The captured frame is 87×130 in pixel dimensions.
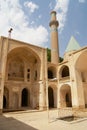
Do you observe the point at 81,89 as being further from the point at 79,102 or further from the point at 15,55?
the point at 15,55

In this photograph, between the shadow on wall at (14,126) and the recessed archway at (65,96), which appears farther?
the recessed archway at (65,96)

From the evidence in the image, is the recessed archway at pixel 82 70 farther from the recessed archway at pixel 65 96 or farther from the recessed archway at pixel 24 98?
the recessed archway at pixel 24 98

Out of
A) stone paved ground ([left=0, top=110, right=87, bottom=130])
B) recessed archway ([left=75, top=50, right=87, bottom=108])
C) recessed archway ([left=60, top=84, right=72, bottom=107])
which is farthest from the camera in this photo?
recessed archway ([left=60, top=84, right=72, bottom=107])

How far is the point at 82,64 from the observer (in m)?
20.5

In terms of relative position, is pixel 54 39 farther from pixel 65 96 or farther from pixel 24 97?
pixel 24 97

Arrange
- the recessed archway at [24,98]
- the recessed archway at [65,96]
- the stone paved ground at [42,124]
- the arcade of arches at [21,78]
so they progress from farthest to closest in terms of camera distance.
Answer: the recessed archway at [24,98], the recessed archway at [65,96], the arcade of arches at [21,78], the stone paved ground at [42,124]

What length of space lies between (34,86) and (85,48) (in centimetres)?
996

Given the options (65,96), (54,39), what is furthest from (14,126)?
(54,39)

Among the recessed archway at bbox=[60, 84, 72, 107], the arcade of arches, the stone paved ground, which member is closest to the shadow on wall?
the stone paved ground

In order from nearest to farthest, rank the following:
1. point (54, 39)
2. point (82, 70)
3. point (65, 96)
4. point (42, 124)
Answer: point (42, 124) < point (82, 70) < point (65, 96) < point (54, 39)

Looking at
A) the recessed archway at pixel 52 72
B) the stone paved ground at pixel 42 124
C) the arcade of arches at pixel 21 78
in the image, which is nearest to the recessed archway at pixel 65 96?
the recessed archway at pixel 52 72

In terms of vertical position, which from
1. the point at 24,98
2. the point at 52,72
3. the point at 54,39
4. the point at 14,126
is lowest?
the point at 14,126

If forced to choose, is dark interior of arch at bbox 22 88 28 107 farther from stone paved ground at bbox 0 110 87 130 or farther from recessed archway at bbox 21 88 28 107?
stone paved ground at bbox 0 110 87 130

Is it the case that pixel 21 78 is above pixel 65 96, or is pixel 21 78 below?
above
